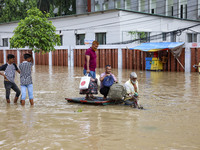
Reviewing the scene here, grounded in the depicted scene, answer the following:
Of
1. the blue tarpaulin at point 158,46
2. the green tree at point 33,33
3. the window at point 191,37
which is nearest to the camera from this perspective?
the blue tarpaulin at point 158,46

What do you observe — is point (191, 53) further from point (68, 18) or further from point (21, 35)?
point (68, 18)

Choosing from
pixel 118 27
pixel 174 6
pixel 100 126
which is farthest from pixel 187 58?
pixel 100 126

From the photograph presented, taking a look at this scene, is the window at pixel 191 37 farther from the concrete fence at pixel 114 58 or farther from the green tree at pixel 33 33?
the green tree at pixel 33 33

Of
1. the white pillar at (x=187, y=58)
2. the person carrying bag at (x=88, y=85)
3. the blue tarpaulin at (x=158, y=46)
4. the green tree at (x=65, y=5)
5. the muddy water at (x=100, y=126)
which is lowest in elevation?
the muddy water at (x=100, y=126)

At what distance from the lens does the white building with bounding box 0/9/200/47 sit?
96.3 feet

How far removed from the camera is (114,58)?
27672 millimetres

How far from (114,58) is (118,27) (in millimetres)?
3324

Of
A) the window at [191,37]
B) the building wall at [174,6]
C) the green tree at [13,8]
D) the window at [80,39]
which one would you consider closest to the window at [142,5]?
the building wall at [174,6]

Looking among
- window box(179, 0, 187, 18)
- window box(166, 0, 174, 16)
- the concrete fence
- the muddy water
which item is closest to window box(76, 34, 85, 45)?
the concrete fence

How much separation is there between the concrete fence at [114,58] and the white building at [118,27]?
1708 millimetres

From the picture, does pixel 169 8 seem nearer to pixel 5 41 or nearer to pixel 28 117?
pixel 5 41

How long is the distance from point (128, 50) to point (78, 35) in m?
8.93

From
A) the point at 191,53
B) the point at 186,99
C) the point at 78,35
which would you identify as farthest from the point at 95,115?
the point at 78,35

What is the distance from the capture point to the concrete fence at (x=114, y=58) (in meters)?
22.2
